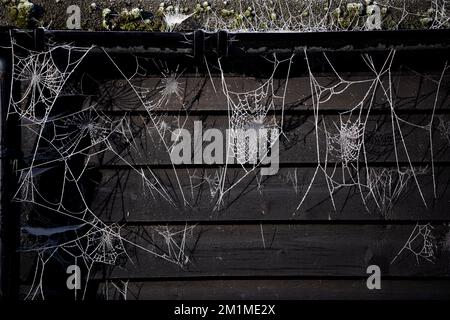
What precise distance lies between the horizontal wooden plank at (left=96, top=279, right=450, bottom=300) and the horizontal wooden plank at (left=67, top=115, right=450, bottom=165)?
28.9 inches

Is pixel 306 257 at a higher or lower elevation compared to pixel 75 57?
lower

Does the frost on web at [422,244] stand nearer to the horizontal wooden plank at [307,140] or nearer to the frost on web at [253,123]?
the horizontal wooden plank at [307,140]

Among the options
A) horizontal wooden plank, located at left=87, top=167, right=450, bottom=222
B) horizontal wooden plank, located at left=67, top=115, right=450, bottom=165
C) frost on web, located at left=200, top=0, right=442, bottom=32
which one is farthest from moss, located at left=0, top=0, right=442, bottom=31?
horizontal wooden plank, located at left=87, top=167, right=450, bottom=222

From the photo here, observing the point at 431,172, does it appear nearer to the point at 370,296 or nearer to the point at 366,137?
the point at 366,137

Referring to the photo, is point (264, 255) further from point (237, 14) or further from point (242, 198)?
point (237, 14)

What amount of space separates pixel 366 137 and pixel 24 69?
6.57ft

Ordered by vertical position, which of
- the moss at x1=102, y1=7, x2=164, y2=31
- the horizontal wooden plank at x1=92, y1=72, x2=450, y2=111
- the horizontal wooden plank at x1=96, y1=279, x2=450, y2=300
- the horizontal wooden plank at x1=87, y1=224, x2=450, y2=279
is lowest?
the horizontal wooden plank at x1=96, y1=279, x2=450, y2=300

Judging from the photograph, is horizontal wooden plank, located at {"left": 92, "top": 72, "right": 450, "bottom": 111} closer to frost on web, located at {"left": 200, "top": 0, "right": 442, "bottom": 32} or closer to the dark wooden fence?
the dark wooden fence

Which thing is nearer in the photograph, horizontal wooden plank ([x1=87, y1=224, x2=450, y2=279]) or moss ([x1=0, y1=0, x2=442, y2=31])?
moss ([x1=0, y1=0, x2=442, y2=31])

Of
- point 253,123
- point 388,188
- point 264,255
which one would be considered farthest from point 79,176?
point 388,188

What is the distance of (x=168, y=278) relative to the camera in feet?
9.15

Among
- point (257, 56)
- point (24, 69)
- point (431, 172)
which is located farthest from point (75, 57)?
point (431, 172)

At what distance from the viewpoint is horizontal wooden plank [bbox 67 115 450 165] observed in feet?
9.02

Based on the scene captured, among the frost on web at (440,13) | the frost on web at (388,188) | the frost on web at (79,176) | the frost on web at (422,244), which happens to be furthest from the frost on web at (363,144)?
the frost on web at (79,176)
